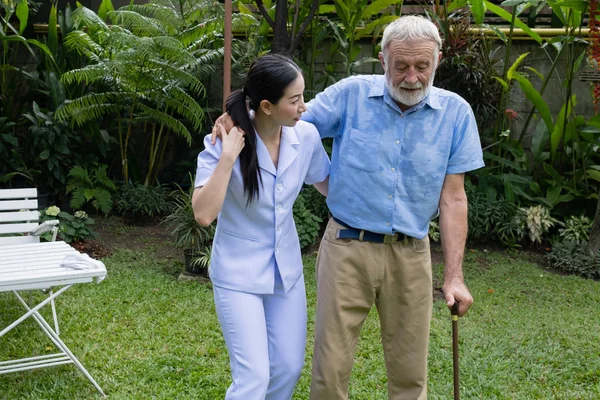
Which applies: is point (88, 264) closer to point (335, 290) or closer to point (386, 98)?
point (335, 290)

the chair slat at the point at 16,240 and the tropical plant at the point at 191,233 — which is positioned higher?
the chair slat at the point at 16,240

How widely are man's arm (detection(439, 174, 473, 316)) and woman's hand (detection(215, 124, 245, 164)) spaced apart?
2.92 feet

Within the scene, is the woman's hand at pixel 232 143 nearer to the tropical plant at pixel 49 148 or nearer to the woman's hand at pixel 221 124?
the woman's hand at pixel 221 124

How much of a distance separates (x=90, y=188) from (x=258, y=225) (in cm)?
537

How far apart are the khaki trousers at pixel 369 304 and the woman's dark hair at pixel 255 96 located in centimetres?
51

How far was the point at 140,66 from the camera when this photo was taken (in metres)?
7.32

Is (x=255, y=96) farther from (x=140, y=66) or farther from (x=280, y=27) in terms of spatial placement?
(x=140, y=66)

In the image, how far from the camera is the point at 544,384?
425 centimetres

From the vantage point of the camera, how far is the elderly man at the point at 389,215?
296 cm

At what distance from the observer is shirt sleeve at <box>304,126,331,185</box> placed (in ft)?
9.93

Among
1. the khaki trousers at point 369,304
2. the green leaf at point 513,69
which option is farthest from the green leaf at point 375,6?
the khaki trousers at point 369,304

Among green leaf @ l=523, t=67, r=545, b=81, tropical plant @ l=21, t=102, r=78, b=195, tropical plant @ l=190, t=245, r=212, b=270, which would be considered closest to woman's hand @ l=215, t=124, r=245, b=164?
tropical plant @ l=190, t=245, r=212, b=270

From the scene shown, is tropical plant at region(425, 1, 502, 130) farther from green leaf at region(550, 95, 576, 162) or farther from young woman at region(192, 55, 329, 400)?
young woman at region(192, 55, 329, 400)

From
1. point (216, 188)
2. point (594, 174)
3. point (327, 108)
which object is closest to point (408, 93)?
point (327, 108)
